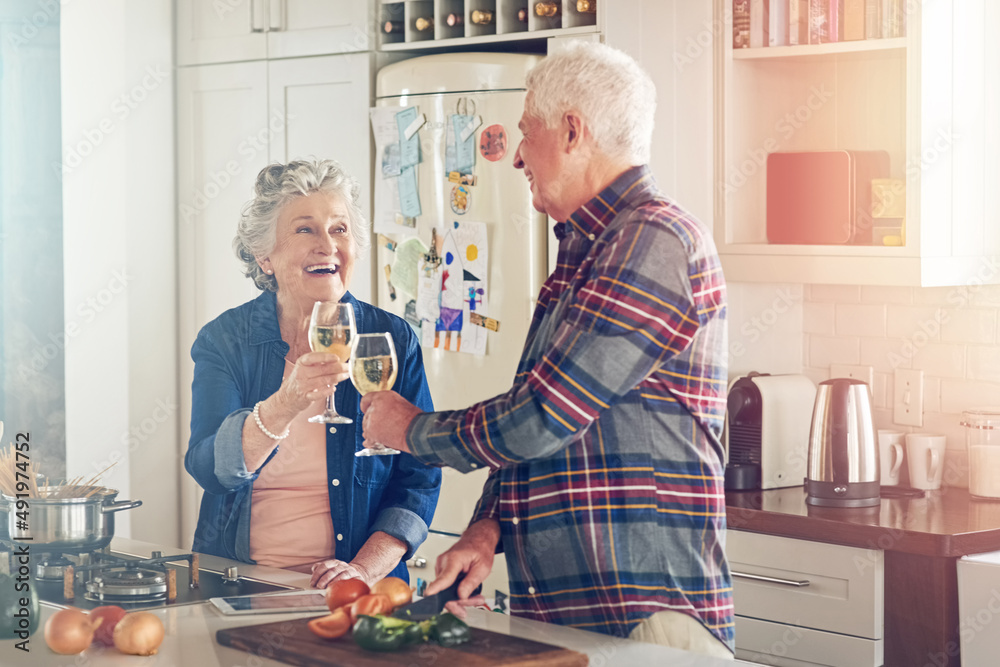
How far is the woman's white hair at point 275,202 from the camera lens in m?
2.17

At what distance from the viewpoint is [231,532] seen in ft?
6.70

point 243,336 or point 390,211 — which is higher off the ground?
point 390,211

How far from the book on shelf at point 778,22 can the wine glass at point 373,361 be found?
66.7 inches

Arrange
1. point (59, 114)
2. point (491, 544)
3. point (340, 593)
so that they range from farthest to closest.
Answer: point (59, 114)
point (491, 544)
point (340, 593)

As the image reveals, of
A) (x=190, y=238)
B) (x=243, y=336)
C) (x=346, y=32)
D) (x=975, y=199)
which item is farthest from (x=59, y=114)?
(x=975, y=199)

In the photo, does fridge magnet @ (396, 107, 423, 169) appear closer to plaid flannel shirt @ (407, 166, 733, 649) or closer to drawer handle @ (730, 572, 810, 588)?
drawer handle @ (730, 572, 810, 588)

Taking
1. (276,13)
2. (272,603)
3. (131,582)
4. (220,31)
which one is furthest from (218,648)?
(220,31)

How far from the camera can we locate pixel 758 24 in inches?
116

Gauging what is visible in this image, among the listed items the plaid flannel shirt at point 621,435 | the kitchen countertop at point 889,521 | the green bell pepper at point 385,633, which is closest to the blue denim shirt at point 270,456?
the plaid flannel shirt at point 621,435

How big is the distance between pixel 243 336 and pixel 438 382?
4.32 ft

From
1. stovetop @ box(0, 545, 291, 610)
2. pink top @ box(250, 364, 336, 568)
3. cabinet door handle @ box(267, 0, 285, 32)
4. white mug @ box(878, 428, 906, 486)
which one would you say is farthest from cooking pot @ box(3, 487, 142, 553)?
cabinet door handle @ box(267, 0, 285, 32)

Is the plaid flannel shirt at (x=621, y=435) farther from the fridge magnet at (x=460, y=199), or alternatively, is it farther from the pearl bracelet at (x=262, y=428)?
the fridge magnet at (x=460, y=199)

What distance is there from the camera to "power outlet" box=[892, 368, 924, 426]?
9.79ft

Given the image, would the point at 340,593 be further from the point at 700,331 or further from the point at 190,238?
the point at 190,238
